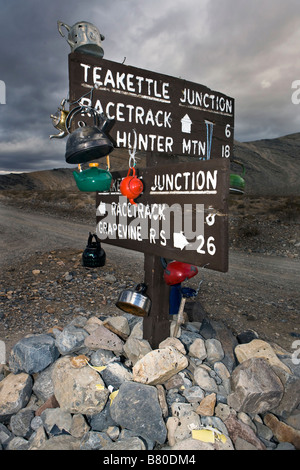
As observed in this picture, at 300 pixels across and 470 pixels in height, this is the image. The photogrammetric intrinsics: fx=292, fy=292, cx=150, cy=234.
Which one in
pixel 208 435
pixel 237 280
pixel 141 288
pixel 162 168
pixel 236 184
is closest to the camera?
pixel 208 435

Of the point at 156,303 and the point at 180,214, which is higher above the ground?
the point at 180,214

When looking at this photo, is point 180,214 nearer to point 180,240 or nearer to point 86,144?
point 180,240

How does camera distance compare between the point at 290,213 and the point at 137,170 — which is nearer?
the point at 137,170

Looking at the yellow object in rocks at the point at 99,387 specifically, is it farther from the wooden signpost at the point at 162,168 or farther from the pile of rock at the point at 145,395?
the wooden signpost at the point at 162,168

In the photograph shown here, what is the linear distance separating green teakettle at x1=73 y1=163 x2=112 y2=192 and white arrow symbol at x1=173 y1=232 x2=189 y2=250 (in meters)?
0.89

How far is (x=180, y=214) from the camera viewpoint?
7.77 ft

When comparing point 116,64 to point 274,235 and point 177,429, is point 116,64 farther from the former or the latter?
point 274,235

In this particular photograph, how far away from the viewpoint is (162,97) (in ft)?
10.3

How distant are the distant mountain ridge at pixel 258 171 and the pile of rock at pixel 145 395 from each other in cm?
4557

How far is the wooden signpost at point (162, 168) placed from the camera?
7.06 feet

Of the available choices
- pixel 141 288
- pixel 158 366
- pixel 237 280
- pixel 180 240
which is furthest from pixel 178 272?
pixel 237 280

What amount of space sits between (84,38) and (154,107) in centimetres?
90

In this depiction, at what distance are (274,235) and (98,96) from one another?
10237 millimetres
